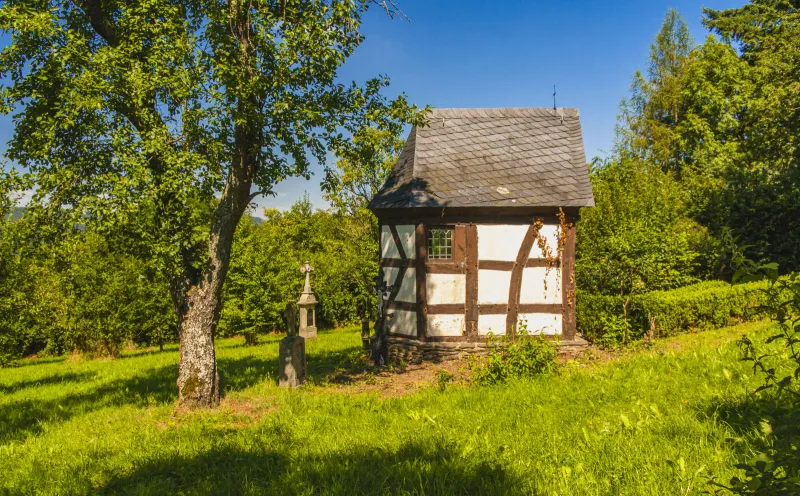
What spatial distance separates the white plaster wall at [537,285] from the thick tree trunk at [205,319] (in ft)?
23.9

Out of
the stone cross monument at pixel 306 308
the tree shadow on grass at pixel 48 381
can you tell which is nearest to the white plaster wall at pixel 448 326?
the stone cross monument at pixel 306 308

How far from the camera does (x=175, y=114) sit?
8836mm

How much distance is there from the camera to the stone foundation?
460 inches

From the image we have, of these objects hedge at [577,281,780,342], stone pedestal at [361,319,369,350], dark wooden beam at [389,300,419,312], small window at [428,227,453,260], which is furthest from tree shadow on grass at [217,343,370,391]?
hedge at [577,281,780,342]

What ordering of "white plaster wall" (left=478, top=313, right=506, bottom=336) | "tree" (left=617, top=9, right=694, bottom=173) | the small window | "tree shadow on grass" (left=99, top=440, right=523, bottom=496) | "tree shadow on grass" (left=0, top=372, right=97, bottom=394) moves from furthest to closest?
1. "tree" (left=617, top=9, right=694, bottom=173)
2. the small window
3. "white plaster wall" (left=478, top=313, right=506, bottom=336)
4. "tree shadow on grass" (left=0, top=372, right=97, bottom=394)
5. "tree shadow on grass" (left=99, top=440, right=523, bottom=496)

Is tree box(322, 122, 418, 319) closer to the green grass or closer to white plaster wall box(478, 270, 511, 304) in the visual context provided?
white plaster wall box(478, 270, 511, 304)

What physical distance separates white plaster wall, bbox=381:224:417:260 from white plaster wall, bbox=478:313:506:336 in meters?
2.39

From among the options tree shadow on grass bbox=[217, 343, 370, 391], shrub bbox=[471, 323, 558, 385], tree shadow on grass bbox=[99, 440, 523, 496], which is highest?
shrub bbox=[471, 323, 558, 385]

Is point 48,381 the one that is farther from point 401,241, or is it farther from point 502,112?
point 502,112

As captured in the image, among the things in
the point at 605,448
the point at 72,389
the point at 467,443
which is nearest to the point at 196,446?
the point at 467,443

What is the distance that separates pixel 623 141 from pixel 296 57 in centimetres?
2568

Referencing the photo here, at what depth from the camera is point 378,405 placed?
738 cm

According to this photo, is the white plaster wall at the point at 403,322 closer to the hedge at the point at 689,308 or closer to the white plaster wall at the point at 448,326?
the white plaster wall at the point at 448,326

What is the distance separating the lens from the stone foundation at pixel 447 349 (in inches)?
460
